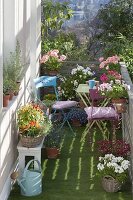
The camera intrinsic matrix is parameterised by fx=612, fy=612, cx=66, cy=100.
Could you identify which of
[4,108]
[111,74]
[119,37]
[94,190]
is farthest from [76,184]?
[119,37]

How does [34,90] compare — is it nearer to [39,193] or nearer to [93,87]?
[93,87]

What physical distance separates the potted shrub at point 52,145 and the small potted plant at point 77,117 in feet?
5.27

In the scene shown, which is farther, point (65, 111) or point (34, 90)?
point (65, 111)

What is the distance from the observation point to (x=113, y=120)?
28.5 feet

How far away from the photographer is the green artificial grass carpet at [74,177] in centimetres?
704

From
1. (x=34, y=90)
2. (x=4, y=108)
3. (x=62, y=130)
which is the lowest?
(x=62, y=130)

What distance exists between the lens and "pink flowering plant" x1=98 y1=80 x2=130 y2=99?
780 cm

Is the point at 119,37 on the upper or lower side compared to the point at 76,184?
upper

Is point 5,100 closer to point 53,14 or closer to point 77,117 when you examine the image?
point 77,117

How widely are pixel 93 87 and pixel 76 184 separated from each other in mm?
1925

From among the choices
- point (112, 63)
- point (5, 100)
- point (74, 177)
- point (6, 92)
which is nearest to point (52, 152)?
point (74, 177)

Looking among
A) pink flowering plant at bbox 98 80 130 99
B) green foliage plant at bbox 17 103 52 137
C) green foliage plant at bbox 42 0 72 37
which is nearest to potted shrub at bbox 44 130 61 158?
green foliage plant at bbox 17 103 52 137

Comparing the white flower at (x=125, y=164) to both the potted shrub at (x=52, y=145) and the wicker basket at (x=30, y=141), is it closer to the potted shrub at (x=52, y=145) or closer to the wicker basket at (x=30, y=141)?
the wicker basket at (x=30, y=141)

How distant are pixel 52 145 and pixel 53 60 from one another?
2889 millimetres
